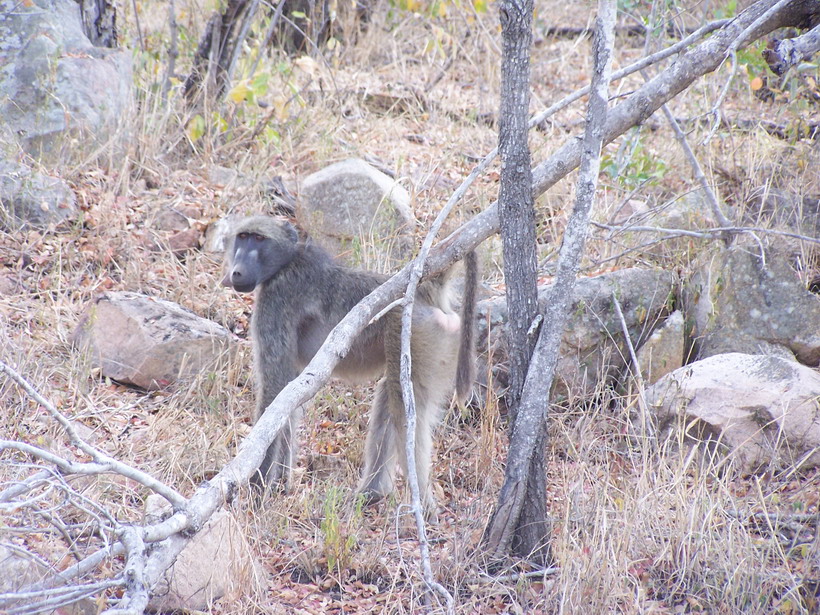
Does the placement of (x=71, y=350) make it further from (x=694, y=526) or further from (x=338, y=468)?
(x=694, y=526)

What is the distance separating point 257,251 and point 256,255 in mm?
28

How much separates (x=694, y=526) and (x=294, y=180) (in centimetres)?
383

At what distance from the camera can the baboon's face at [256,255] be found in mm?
3840

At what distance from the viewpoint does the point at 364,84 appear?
7.42 m

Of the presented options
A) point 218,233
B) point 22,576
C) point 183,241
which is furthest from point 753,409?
point 183,241

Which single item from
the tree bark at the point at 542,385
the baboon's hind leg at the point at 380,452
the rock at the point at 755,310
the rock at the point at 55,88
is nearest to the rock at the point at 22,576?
the tree bark at the point at 542,385

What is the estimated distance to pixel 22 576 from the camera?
100 inches

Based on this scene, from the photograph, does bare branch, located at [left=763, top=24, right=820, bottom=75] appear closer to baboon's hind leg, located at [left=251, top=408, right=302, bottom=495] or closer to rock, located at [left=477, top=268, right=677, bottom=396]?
rock, located at [left=477, top=268, right=677, bottom=396]

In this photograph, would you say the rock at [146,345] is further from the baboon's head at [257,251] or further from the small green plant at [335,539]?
the small green plant at [335,539]

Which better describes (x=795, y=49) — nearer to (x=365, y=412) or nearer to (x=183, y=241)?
(x=365, y=412)

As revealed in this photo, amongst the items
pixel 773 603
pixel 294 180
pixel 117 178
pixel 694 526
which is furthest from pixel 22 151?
pixel 773 603

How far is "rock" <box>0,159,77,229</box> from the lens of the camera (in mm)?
5164

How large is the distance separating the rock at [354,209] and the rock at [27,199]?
59.3 inches

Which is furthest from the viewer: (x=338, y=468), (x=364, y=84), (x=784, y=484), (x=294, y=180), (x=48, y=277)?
(x=364, y=84)
